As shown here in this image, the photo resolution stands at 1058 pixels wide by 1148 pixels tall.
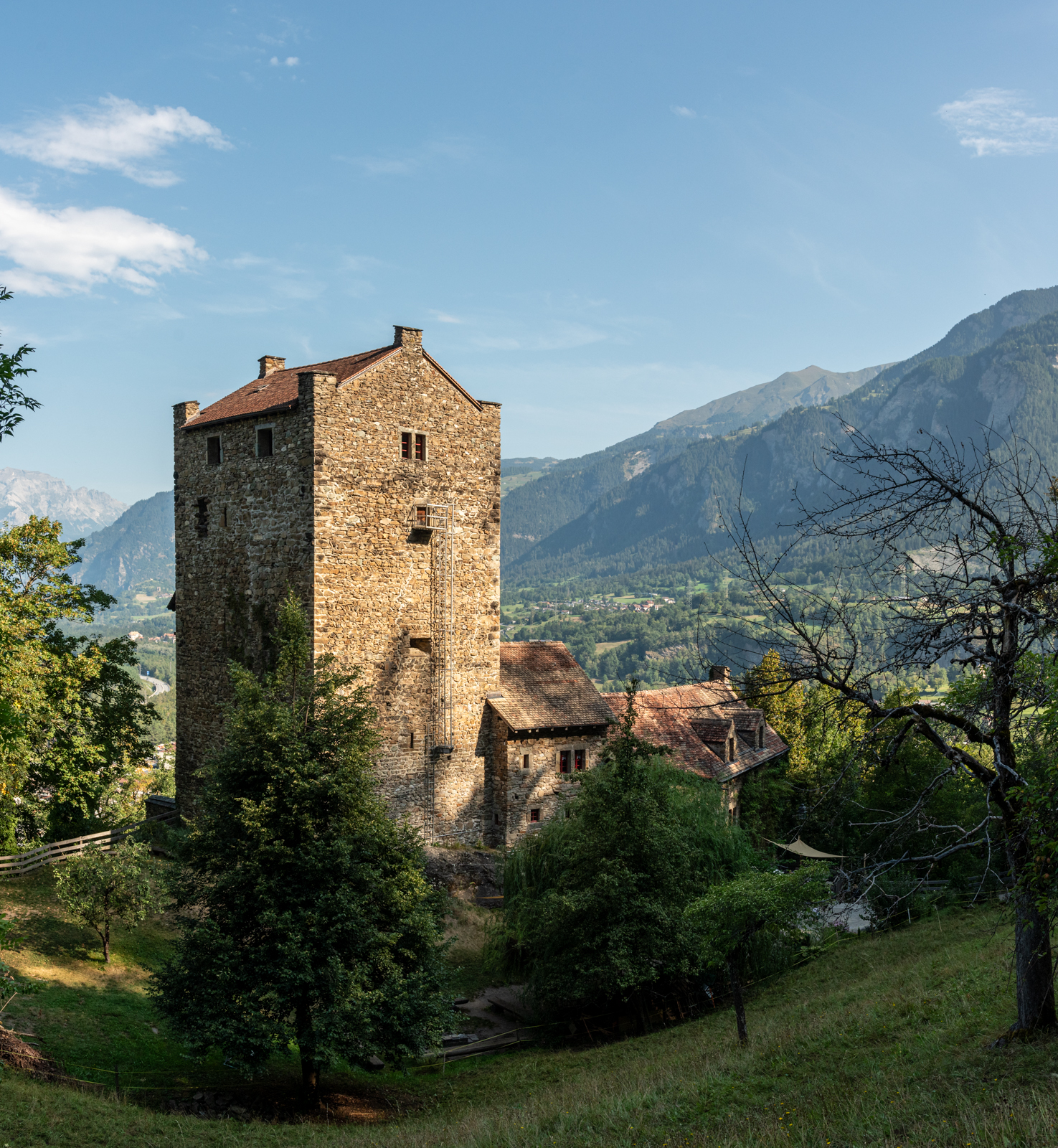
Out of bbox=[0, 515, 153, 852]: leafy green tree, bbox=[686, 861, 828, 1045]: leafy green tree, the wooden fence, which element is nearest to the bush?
bbox=[686, 861, 828, 1045]: leafy green tree

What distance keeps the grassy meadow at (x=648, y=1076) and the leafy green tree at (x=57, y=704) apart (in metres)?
4.10

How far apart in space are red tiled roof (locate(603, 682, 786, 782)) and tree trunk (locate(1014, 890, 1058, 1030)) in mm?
23058

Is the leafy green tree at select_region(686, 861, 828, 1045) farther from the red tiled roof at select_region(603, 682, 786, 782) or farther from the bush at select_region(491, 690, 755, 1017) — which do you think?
the red tiled roof at select_region(603, 682, 786, 782)

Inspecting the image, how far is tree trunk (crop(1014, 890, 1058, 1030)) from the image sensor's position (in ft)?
41.1

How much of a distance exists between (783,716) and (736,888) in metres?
32.3

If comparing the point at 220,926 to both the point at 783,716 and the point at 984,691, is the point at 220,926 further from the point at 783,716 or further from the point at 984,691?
the point at 783,716

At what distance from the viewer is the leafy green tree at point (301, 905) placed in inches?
730

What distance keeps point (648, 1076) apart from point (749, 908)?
4.43m

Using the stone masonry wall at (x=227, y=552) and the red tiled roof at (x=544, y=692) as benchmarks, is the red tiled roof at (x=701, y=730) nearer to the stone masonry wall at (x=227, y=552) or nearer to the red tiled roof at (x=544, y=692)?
the red tiled roof at (x=544, y=692)

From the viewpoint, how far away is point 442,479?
31.9 m

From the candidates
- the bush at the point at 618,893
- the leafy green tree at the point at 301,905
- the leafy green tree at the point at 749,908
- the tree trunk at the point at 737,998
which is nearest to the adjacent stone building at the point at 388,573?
the bush at the point at 618,893

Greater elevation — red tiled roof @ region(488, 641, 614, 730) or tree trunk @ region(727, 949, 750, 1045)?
red tiled roof @ region(488, 641, 614, 730)

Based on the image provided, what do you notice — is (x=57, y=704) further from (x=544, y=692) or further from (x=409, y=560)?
(x=544, y=692)

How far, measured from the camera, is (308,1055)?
18.9m
